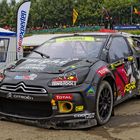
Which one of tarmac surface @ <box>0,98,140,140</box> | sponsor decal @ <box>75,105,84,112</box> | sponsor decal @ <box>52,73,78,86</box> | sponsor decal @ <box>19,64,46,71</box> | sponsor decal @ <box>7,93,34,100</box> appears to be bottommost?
tarmac surface @ <box>0,98,140,140</box>

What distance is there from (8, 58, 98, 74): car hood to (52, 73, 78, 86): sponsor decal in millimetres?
146

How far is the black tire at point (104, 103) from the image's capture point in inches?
222

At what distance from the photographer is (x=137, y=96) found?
8156mm

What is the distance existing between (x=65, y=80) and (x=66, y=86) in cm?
9

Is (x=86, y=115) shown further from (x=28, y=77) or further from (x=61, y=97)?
(x=28, y=77)

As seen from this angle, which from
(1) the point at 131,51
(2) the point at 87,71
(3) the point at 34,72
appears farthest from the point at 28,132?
(1) the point at 131,51

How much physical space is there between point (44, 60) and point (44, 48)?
0.83m

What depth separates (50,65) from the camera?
19.0ft

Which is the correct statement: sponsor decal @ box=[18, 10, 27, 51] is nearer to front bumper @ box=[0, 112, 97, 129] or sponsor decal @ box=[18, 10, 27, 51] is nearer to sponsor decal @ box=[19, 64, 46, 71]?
sponsor decal @ box=[19, 64, 46, 71]

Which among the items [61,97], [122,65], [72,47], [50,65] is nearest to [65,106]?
[61,97]

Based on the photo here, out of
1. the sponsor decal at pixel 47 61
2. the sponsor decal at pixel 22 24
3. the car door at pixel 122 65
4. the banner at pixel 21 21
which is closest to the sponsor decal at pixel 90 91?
the sponsor decal at pixel 47 61

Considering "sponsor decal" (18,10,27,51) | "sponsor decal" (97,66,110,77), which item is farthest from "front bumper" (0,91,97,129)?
"sponsor decal" (18,10,27,51)

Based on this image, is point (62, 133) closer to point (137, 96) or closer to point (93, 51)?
point (93, 51)

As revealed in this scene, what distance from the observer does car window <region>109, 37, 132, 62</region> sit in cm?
665
